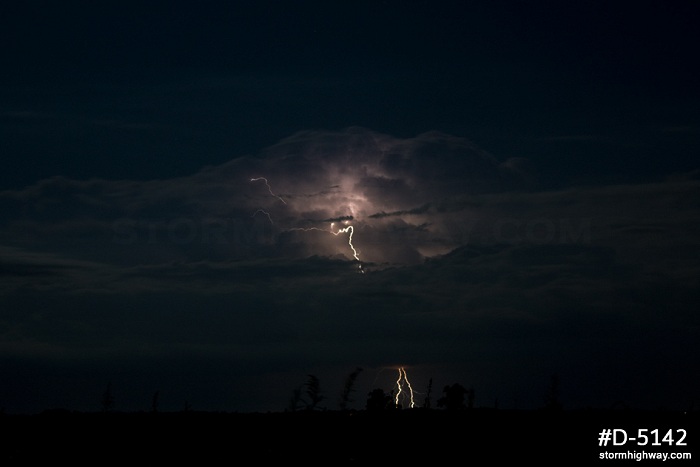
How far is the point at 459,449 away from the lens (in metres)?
16.0

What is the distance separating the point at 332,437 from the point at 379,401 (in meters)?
3.15

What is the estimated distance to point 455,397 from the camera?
19172 mm

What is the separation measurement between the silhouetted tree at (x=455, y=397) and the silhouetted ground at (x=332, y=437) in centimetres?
44

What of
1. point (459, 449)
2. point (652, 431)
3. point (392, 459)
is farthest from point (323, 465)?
point (652, 431)

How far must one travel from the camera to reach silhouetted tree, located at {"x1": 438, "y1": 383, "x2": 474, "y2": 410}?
1902cm

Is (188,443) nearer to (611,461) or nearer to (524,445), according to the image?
(524,445)

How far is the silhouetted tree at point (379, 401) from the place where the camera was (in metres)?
19.3
